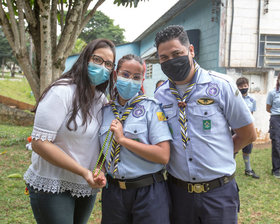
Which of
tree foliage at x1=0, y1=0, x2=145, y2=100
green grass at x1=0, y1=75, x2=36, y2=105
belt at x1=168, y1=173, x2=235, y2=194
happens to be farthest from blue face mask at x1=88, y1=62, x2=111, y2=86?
green grass at x1=0, y1=75, x2=36, y2=105

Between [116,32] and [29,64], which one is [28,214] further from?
[116,32]

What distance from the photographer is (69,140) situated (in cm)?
178

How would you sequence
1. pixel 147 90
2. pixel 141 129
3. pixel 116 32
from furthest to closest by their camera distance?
pixel 116 32 → pixel 147 90 → pixel 141 129

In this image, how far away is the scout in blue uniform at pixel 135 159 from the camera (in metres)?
1.76

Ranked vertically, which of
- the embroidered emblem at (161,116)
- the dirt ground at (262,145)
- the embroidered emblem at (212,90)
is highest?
the embroidered emblem at (212,90)

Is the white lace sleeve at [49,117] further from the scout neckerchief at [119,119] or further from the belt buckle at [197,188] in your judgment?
the belt buckle at [197,188]

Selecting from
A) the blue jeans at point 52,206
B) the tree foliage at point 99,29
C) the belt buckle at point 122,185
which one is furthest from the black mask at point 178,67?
the tree foliage at point 99,29

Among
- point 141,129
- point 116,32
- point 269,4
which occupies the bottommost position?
point 141,129

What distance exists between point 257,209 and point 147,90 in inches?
453

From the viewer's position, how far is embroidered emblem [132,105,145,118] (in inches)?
72.7

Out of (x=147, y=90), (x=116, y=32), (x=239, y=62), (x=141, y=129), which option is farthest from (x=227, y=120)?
(x=116, y=32)

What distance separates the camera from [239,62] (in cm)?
762

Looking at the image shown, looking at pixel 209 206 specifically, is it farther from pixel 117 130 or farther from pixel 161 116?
pixel 117 130

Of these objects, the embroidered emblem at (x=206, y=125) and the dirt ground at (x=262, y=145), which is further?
the dirt ground at (x=262, y=145)
